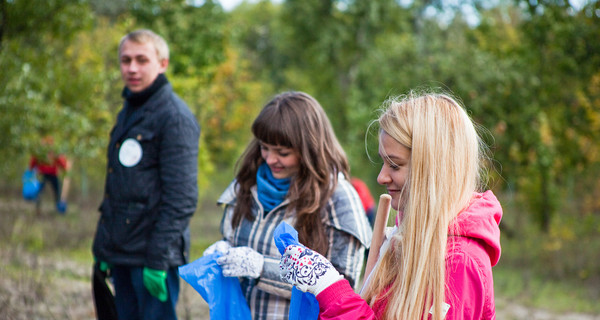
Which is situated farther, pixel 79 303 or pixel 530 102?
pixel 530 102

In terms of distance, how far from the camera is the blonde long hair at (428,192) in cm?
171

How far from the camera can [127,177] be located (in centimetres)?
324

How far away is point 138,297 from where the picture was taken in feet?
10.6

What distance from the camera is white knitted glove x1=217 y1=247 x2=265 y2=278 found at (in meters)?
2.52

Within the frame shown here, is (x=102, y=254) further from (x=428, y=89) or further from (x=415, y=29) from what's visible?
(x=415, y=29)

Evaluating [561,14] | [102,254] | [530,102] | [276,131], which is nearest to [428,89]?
[276,131]

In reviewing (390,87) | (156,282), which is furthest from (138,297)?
(390,87)

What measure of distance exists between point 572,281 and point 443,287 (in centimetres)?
1079

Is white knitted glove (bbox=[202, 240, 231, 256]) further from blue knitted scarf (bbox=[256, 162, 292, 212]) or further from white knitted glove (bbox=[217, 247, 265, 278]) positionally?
blue knitted scarf (bbox=[256, 162, 292, 212])

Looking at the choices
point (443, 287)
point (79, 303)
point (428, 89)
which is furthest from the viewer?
point (79, 303)

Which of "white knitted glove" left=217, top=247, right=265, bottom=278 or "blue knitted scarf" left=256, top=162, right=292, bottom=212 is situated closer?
"white knitted glove" left=217, top=247, right=265, bottom=278

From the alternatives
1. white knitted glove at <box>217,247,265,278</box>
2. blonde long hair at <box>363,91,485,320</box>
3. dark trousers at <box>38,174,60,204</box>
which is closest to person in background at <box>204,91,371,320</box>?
white knitted glove at <box>217,247,265,278</box>

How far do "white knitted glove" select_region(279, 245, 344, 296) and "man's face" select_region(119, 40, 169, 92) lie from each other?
1835 millimetres

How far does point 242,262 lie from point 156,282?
30.9 inches
